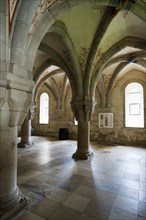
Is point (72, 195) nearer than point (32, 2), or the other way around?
point (32, 2)

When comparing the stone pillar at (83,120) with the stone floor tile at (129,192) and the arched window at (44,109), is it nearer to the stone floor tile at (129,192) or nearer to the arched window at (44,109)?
the stone floor tile at (129,192)

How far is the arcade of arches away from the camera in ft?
6.94

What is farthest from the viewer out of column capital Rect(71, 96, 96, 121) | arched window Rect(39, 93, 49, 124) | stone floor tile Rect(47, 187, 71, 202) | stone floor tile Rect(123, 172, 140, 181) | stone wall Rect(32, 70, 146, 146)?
arched window Rect(39, 93, 49, 124)

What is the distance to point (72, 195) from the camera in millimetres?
2830

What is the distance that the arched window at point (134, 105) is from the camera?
28.8 feet

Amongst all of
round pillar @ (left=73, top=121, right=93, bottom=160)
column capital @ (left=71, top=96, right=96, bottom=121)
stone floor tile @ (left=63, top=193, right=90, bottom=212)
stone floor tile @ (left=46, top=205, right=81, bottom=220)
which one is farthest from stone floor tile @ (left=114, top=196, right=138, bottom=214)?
column capital @ (left=71, top=96, right=96, bottom=121)

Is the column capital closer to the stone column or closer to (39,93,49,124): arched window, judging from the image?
the stone column

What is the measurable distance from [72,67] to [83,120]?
1.92m

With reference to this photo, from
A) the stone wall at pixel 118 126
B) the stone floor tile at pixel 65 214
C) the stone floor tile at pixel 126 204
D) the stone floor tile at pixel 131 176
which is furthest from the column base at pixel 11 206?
the stone wall at pixel 118 126

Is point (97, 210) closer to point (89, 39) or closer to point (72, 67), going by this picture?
point (72, 67)

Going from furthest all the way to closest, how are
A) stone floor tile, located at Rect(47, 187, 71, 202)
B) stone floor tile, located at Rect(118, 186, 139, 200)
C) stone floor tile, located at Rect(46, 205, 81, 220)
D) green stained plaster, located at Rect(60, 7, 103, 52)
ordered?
green stained plaster, located at Rect(60, 7, 103, 52) → stone floor tile, located at Rect(118, 186, 139, 200) → stone floor tile, located at Rect(47, 187, 71, 202) → stone floor tile, located at Rect(46, 205, 81, 220)

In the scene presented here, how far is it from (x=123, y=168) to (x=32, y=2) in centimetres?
448

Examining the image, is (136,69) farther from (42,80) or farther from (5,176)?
(5,176)

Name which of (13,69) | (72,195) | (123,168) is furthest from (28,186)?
(123,168)
